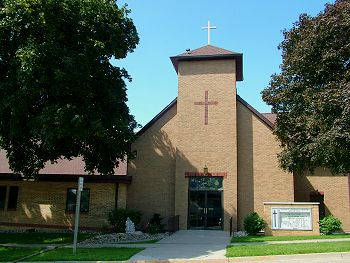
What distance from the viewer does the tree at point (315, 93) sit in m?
19.3

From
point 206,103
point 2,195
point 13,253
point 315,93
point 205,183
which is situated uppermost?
point 206,103

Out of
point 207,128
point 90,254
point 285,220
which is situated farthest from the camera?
point 207,128

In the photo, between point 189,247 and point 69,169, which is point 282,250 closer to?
point 189,247

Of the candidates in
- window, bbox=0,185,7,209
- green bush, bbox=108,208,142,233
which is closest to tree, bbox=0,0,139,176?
green bush, bbox=108,208,142,233

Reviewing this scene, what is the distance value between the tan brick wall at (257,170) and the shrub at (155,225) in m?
4.74

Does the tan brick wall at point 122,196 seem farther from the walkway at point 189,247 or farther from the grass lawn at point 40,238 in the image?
the walkway at point 189,247

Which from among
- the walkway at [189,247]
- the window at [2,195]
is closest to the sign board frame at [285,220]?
the walkway at [189,247]

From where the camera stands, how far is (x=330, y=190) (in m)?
26.0

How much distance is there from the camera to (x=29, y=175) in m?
22.6

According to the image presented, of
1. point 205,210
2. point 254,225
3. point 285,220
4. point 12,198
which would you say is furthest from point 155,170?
point 12,198

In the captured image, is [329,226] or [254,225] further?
[329,226]

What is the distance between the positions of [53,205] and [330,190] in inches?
685

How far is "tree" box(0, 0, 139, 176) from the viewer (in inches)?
663

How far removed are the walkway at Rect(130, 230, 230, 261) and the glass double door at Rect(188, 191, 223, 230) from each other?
129 centimetres
